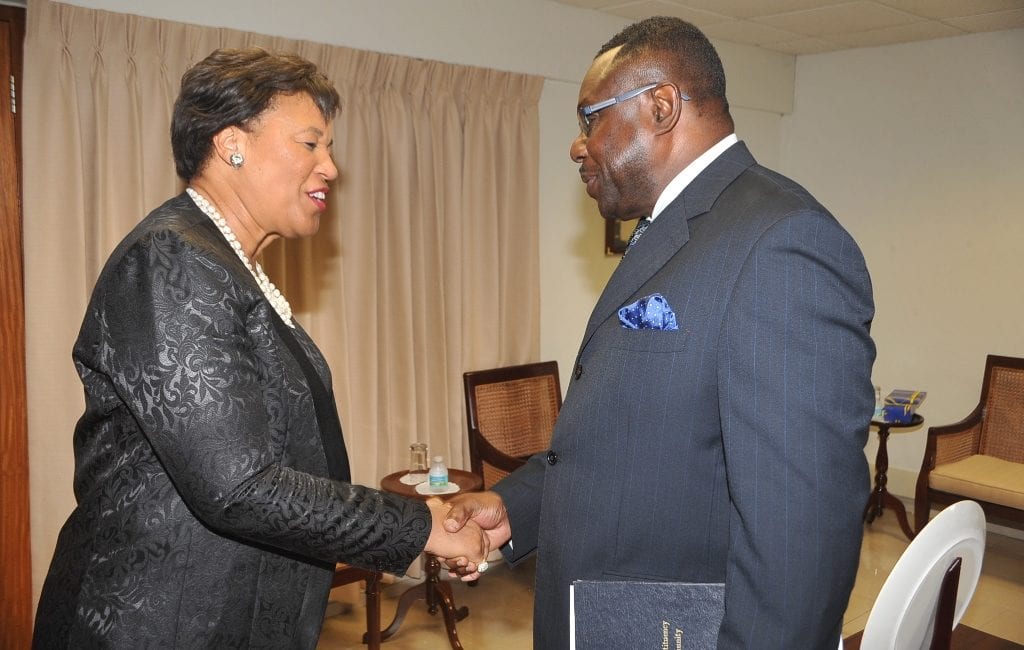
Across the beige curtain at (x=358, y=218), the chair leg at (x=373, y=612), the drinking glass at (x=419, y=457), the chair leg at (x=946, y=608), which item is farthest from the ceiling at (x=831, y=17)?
the chair leg at (x=946, y=608)

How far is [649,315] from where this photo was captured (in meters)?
1.54

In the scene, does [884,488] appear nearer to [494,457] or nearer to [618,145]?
[494,457]

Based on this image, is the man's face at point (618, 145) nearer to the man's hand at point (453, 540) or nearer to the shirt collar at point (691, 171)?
the shirt collar at point (691, 171)

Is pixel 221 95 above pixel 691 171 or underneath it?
above

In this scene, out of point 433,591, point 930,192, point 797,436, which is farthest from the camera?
point 930,192

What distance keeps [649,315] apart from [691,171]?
0.35 meters

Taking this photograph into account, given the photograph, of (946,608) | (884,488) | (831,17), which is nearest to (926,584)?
(946,608)

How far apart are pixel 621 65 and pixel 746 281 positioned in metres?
0.58

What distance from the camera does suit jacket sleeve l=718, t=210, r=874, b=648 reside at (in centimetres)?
130

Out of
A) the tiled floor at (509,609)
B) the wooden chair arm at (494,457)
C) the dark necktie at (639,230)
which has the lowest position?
the tiled floor at (509,609)

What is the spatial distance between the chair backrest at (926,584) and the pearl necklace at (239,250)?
1.33 meters

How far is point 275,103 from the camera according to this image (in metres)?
1.79

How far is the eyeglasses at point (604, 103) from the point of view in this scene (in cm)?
166

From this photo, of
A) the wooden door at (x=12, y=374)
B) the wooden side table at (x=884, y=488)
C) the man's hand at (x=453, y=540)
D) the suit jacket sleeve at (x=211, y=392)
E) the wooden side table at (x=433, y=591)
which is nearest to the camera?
the suit jacket sleeve at (x=211, y=392)
